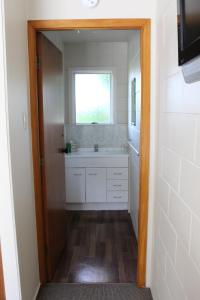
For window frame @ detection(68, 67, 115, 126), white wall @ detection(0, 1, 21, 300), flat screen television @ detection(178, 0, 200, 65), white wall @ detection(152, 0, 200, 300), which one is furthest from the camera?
window frame @ detection(68, 67, 115, 126)

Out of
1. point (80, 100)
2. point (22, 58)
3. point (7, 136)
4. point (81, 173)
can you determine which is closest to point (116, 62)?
point (80, 100)

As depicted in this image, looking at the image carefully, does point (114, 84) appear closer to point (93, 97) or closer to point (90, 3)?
point (93, 97)

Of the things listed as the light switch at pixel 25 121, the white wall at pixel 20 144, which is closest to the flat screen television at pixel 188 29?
the white wall at pixel 20 144

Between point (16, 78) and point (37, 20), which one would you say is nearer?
point (16, 78)

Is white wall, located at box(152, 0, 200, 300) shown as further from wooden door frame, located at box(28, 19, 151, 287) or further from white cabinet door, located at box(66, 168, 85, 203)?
white cabinet door, located at box(66, 168, 85, 203)

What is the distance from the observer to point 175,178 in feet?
4.69

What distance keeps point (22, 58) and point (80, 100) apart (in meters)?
2.27

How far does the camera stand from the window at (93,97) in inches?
160

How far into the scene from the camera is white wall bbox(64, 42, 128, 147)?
3938mm

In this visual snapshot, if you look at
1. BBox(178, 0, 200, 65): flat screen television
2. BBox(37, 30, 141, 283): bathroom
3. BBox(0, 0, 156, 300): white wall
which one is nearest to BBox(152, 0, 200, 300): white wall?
BBox(178, 0, 200, 65): flat screen television

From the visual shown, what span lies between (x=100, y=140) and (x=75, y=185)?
857mm

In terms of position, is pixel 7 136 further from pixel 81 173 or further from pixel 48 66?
pixel 81 173

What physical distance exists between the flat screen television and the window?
118 inches

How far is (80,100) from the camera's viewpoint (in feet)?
13.4
